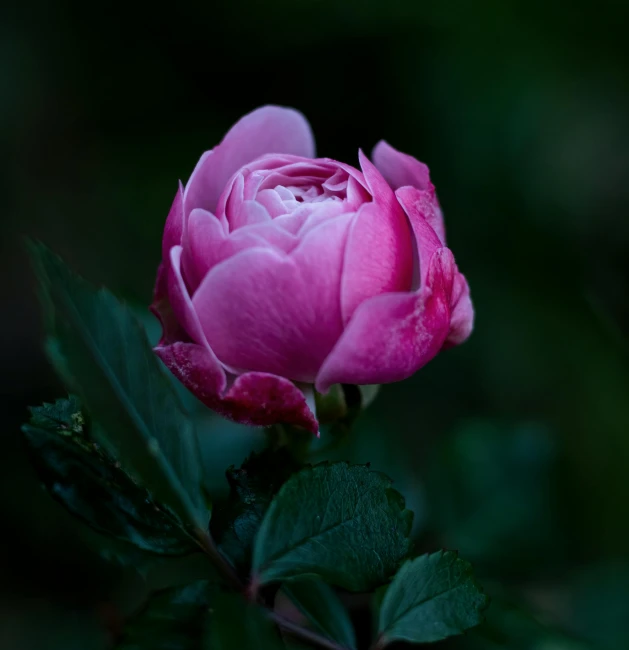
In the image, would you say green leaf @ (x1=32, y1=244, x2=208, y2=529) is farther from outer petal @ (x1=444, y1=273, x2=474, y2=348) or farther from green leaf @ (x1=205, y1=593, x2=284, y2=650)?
outer petal @ (x1=444, y1=273, x2=474, y2=348)

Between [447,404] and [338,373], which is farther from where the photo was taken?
[447,404]

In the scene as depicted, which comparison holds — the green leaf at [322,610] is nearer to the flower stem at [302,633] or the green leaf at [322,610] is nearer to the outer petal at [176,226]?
the flower stem at [302,633]

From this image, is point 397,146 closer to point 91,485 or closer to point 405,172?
point 405,172

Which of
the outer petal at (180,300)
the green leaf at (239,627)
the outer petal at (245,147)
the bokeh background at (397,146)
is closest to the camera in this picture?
the green leaf at (239,627)

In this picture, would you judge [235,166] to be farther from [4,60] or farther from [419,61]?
[4,60]

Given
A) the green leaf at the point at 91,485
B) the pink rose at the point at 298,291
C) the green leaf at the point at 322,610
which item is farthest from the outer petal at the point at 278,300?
the green leaf at the point at 322,610

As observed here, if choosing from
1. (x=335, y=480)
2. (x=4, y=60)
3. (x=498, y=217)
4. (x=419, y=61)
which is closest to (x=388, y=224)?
(x=335, y=480)
